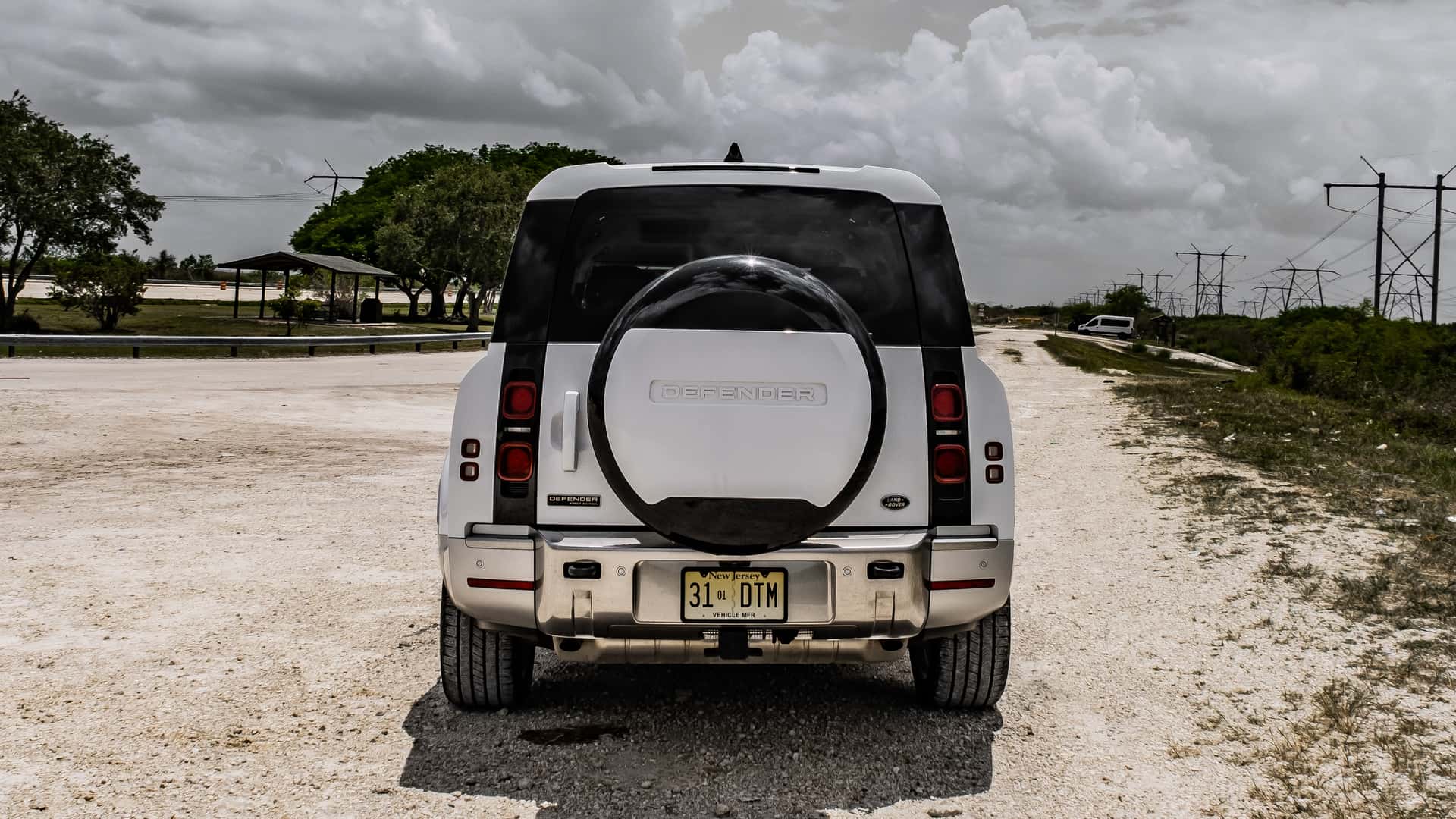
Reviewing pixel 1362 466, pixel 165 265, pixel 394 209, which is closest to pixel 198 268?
pixel 165 265

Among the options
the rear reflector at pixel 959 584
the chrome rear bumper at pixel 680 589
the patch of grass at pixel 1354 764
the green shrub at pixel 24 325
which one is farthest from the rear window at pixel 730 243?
the green shrub at pixel 24 325

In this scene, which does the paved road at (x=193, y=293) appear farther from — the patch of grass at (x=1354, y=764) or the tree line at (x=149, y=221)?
the patch of grass at (x=1354, y=764)

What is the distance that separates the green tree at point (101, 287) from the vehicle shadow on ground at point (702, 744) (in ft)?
137

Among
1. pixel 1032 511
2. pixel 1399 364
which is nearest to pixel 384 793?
pixel 1032 511

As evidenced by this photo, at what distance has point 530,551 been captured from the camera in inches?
154

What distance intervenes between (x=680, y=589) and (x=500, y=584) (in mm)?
591

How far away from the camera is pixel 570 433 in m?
3.84

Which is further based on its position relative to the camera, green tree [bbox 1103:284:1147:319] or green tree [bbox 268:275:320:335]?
green tree [bbox 1103:284:1147:319]

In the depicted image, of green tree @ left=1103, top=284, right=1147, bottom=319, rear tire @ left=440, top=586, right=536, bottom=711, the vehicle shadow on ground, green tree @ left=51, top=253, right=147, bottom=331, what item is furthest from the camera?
green tree @ left=1103, top=284, right=1147, bottom=319

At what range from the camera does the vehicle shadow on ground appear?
12.6ft

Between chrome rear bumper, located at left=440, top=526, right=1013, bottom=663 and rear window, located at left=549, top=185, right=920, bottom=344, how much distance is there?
69cm

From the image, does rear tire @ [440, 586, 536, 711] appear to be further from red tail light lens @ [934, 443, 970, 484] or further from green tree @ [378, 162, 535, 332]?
green tree @ [378, 162, 535, 332]

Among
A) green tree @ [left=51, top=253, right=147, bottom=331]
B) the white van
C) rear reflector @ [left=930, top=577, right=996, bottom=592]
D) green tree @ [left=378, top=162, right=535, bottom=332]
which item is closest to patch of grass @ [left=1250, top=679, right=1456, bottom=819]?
rear reflector @ [left=930, top=577, right=996, bottom=592]

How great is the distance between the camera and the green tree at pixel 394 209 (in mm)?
68750
